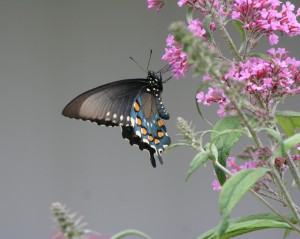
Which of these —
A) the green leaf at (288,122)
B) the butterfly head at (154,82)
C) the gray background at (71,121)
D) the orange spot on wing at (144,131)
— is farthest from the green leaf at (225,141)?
the gray background at (71,121)

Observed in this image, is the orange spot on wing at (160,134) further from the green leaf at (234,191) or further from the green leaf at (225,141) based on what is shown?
the green leaf at (234,191)

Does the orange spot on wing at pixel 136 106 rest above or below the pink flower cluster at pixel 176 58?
above

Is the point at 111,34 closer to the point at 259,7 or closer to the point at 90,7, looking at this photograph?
the point at 90,7

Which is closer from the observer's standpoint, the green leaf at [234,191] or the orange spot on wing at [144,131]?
the green leaf at [234,191]

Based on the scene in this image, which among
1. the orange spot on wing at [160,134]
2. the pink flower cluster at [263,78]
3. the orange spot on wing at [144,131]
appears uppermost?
the orange spot on wing at [144,131]

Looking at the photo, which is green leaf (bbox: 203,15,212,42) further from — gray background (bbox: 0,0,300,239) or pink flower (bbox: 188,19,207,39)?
gray background (bbox: 0,0,300,239)

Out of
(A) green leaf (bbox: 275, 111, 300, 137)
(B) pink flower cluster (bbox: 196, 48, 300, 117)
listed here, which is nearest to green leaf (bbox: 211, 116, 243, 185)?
(B) pink flower cluster (bbox: 196, 48, 300, 117)

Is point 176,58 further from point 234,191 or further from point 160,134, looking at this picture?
point 160,134

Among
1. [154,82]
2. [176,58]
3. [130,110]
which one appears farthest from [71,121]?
[176,58]

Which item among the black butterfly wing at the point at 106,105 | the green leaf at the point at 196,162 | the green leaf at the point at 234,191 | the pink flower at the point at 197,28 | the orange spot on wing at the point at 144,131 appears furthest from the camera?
the orange spot on wing at the point at 144,131
